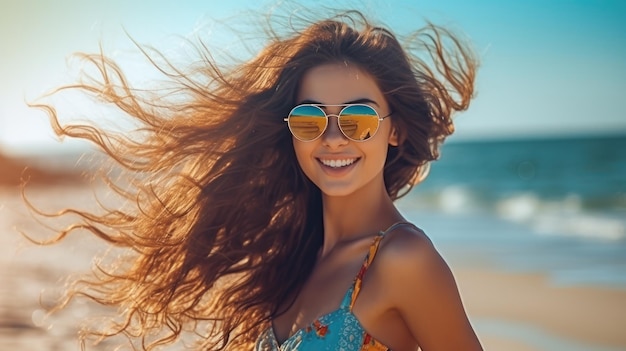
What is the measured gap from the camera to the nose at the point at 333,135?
3535 mm

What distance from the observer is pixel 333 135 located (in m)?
3.55

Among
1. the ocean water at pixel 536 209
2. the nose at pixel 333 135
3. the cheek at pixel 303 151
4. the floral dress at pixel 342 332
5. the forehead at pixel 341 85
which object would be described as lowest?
the ocean water at pixel 536 209

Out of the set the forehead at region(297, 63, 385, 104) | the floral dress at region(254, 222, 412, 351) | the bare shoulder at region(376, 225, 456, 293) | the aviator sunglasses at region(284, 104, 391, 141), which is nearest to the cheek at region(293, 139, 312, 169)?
the aviator sunglasses at region(284, 104, 391, 141)

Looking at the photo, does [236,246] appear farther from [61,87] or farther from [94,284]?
[61,87]

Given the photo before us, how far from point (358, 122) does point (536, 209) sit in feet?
58.7

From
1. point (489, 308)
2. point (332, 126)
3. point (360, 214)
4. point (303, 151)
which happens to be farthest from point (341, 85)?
point (489, 308)

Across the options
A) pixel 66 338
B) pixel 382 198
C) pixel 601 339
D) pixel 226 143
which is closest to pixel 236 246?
pixel 226 143

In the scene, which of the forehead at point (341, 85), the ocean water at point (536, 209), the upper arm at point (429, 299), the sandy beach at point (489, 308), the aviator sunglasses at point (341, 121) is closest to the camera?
the upper arm at point (429, 299)

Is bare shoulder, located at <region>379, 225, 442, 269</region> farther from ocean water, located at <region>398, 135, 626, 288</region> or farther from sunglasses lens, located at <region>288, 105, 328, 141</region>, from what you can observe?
ocean water, located at <region>398, 135, 626, 288</region>

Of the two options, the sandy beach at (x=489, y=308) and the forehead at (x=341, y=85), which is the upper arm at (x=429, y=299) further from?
the sandy beach at (x=489, y=308)

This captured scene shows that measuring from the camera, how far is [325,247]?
13.2 feet

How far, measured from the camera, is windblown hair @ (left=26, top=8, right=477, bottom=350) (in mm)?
4020

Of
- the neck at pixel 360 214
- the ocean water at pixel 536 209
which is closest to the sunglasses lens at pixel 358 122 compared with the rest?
the neck at pixel 360 214

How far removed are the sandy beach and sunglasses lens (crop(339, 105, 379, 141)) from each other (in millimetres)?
3354
